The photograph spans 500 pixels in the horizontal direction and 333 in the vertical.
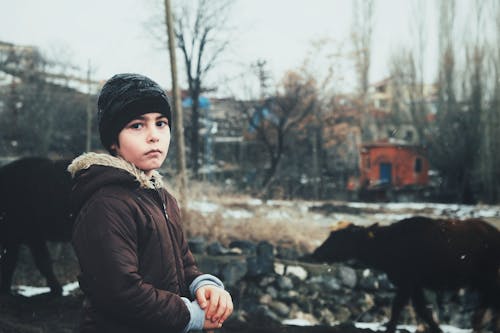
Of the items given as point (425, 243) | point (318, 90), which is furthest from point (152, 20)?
point (425, 243)

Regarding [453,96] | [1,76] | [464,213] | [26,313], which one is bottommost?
[26,313]

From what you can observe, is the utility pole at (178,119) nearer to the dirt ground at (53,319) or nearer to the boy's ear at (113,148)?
the dirt ground at (53,319)

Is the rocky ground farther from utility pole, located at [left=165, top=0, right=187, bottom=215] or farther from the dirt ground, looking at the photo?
utility pole, located at [left=165, top=0, right=187, bottom=215]

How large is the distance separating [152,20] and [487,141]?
433 cm

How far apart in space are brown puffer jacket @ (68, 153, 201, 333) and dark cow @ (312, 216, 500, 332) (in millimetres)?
3348

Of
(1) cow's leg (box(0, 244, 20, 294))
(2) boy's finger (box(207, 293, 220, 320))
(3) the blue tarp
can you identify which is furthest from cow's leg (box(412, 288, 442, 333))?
(1) cow's leg (box(0, 244, 20, 294))

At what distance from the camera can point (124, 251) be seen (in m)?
1.29

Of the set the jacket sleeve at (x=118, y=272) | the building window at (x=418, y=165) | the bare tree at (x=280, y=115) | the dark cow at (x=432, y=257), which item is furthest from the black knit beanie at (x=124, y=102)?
the bare tree at (x=280, y=115)

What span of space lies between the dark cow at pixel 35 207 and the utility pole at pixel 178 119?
1999 mm

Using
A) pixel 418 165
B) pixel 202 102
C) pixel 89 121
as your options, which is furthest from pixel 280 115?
pixel 89 121

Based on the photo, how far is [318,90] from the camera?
5836mm

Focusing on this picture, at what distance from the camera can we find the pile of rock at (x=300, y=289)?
454cm

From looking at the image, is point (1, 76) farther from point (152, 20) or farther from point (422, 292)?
point (422, 292)

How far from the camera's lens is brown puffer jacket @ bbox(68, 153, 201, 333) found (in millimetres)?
1277
